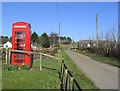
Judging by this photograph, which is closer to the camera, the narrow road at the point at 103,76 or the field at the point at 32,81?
the field at the point at 32,81

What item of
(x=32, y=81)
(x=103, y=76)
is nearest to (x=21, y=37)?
(x=32, y=81)

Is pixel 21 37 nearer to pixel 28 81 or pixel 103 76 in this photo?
pixel 28 81

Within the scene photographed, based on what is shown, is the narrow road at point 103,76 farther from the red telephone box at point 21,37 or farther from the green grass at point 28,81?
the red telephone box at point 21,37

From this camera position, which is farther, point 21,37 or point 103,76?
point 21,37

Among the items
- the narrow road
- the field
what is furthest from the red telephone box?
the narrow road

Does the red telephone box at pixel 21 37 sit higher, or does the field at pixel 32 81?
the red telephone box at pixel 21 37

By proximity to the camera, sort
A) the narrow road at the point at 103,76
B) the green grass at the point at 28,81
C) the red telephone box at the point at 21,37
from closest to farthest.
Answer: the green grass at the point at 28,81, the narrow road at the point at 103,76, the red telephone box at the point at 21,37

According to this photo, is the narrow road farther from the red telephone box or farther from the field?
the red telephone box

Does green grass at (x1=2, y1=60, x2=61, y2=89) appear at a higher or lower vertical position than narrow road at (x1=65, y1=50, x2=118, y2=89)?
higher

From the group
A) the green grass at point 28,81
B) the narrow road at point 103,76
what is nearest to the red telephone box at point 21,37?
the green grass at point 28,81

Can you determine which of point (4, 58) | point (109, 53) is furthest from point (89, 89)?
point (109, 53)

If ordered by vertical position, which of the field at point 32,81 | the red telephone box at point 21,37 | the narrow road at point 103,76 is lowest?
the narrow road at point 103,76

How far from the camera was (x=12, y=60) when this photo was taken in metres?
8.22

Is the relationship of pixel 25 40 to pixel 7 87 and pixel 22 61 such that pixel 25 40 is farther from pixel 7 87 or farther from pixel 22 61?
pixel 7 87
